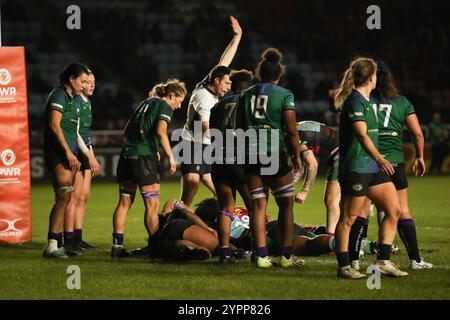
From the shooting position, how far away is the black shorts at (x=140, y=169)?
9.79 m

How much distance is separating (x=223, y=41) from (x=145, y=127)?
1770 centimetres

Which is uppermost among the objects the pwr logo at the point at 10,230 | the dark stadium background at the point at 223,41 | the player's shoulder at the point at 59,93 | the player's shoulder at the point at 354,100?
the dark stadium background at the point at 223,41

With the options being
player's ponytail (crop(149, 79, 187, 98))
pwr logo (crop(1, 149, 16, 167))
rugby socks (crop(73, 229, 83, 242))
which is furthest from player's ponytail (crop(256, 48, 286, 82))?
pwr logo (crop(1, 149, 16, 167))

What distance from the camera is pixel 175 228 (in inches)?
A: 366

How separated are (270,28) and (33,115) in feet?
30.8

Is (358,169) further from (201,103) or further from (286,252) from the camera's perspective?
(201,103)

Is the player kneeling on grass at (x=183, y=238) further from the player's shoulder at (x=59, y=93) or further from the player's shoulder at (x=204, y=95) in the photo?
the player's shoulder at (x=59, y=93)

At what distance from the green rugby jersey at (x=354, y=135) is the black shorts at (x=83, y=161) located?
368cm

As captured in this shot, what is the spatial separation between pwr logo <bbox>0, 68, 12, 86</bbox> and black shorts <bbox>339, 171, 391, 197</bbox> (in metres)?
4.93

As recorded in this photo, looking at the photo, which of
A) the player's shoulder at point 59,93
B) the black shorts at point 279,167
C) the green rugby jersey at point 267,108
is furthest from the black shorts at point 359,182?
the player's shoulder at point 59,93

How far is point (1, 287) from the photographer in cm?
771

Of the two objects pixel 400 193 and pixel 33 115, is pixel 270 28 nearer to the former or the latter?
pixel 33 115

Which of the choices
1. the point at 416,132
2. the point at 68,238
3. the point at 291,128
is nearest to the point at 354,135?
the point at 416,132

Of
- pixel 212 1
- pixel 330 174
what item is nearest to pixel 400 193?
pixel 330 174
